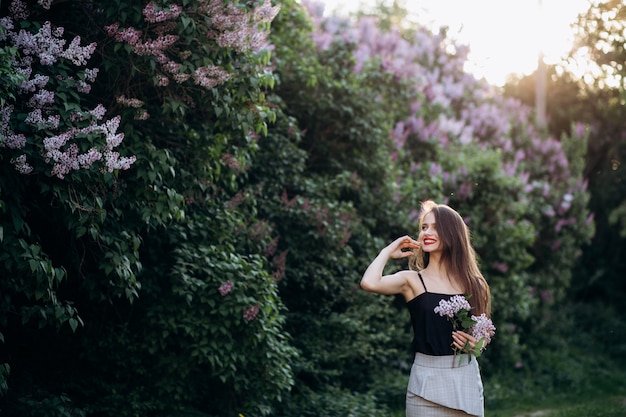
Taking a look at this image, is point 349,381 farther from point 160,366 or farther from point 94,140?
point 94,140

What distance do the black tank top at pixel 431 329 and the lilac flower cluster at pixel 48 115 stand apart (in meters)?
2.10

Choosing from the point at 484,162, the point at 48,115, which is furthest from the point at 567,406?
the point at 48,115

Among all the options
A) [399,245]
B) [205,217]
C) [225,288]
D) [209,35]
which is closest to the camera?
[399,245]

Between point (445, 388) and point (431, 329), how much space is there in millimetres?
332

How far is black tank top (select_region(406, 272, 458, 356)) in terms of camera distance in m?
4.53

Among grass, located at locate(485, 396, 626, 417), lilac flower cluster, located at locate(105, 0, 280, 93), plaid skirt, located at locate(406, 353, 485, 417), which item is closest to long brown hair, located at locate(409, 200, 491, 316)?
plaid skirt, located at locate(406, 353, 485, 417)

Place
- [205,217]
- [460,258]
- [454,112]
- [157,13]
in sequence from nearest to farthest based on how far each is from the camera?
[460,258] → [157,13] → [205,217] → [454,112]

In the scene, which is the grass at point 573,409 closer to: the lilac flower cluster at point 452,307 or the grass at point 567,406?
the grass at point 567,406

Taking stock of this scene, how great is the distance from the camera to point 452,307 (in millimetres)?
4508

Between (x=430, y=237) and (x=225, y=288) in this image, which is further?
(x=225, y=288)

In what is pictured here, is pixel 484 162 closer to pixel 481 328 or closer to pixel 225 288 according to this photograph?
pixel 225 288

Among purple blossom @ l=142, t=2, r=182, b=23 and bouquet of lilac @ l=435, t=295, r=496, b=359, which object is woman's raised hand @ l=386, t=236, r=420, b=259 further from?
purple blossom @ l=142, t=2, r=182, b=23

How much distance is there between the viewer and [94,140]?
5.20 metres

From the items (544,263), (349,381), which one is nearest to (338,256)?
(349,381)
